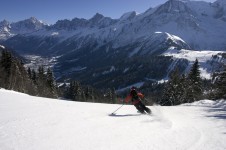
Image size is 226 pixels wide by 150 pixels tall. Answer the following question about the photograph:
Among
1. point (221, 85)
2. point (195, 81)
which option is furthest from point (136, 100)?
point (195, 81)

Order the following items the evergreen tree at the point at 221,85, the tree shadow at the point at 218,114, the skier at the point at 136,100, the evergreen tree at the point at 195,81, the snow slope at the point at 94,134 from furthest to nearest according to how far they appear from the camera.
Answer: the evergreen tree at the point at 195,81, the evergreen tree at the point at 221,85, the skier at the point at 136,100, the tree shadow at the point at 218,114, the snow slope at the point at 94,134

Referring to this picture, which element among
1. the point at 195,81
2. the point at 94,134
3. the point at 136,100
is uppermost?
the point at 195,81

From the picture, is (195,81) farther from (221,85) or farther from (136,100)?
(136,100)

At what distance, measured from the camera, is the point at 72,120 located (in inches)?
460

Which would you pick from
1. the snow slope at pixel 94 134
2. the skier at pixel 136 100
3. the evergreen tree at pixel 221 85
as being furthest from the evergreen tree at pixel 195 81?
the snow slope at pixel 94 134

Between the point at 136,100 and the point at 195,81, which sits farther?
the point at 195,81

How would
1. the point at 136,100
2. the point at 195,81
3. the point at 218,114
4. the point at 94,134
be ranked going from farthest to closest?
1. the point at 195,81
2. the point at 218,114
3. the point at 136,100
4. the point at 94,134

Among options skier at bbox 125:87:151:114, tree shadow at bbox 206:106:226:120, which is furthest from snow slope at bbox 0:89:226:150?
A: skier at bbox 125:87:151:114

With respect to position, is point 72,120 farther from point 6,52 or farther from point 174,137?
point 6,52

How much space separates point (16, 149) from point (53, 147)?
1.07 m

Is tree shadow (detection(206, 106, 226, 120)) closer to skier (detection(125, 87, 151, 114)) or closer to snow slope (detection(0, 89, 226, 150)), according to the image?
snow slope (detection(0, 89, 226, 150))

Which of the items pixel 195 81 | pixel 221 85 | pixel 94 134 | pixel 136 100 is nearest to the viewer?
pixel 94 134

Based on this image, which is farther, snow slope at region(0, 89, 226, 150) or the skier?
the skier

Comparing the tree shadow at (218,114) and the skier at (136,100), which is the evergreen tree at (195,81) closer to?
the tree shadow at (218,114)
